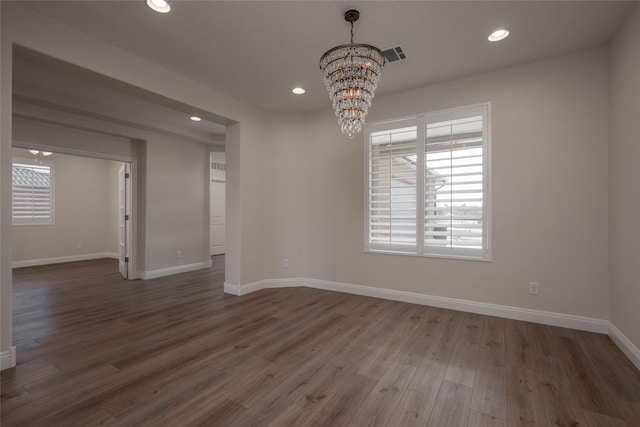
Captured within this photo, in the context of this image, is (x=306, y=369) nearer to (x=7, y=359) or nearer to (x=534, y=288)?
(x=7, y=359)

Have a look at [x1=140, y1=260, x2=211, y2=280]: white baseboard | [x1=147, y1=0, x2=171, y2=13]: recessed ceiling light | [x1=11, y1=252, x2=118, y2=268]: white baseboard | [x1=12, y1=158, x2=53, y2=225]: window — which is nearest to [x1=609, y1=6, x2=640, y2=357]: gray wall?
[x1=147, y1=0, x2=171, y2=13]: recessed ceiling light

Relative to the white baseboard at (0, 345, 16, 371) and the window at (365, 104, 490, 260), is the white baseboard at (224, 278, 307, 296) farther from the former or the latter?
the white baseboard at (0, 345, 16, 371)

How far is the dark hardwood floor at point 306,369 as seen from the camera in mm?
1741

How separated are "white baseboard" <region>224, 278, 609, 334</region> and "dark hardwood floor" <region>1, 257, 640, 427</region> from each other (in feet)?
0.38

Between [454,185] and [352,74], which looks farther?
[454,185]

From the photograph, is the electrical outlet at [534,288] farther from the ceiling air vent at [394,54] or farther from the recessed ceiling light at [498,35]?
the ceiling air vent at [394,54]

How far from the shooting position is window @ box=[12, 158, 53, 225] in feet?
21.6

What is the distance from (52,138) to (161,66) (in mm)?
2778

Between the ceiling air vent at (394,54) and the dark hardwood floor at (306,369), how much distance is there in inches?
111

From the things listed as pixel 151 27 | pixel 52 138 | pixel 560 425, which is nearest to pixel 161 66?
pixel 151 27

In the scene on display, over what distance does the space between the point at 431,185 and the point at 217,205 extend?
6.46 meters

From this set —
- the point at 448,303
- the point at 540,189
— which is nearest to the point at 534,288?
the point at 448,303

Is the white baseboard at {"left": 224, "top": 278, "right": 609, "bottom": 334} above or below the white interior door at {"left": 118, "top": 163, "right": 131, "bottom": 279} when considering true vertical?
below

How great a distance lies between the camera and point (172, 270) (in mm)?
5734
